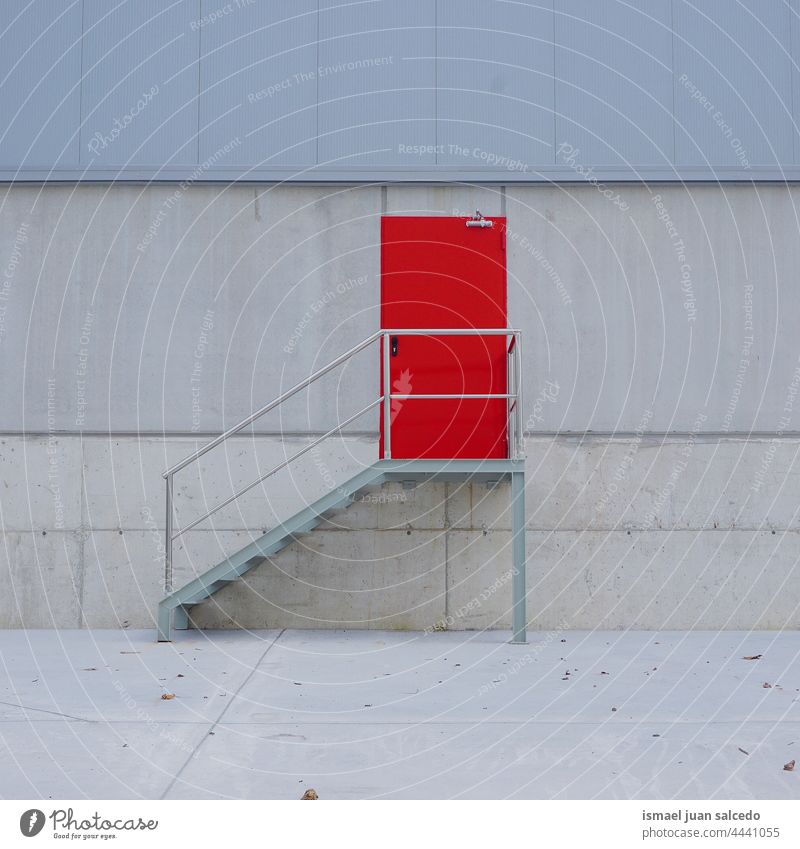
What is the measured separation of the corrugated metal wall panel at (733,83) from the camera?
899 cm

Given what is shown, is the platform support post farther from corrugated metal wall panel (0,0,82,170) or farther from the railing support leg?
corrugated metal wall panel (0,0,82,170)

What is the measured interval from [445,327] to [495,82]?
7.57ft

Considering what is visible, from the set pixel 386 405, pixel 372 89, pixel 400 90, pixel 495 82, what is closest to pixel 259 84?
pixel 372 89

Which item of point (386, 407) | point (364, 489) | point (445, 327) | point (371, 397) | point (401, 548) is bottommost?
point (401, 548)

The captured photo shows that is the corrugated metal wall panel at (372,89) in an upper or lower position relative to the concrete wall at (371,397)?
upper

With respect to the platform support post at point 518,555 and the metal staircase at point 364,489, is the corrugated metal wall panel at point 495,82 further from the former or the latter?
the platform support post at point 518,555

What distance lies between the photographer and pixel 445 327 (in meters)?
8.85

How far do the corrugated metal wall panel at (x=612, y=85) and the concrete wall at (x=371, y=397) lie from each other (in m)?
0.38

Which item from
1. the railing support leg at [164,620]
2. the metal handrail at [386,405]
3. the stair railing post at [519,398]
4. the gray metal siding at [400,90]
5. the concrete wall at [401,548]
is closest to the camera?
the metal handrail at [386,405]

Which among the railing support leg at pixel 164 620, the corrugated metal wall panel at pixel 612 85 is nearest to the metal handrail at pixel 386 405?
the railing support leg at pixel 164 620

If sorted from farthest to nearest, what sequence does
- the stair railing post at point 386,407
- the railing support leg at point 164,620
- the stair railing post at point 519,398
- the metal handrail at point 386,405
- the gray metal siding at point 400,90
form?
1. the gray metal siding at point 400,90
2. the railing support leg at point 164,620
3. the stair railing post at point 519,398
4. the metal handrail at point 386,405
5. the stair railing post at point 386,407

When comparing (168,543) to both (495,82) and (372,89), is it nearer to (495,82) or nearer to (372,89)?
(372,89)

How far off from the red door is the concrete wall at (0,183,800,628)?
0.18 meters

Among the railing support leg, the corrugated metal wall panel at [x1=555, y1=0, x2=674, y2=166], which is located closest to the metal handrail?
the railing support leg
